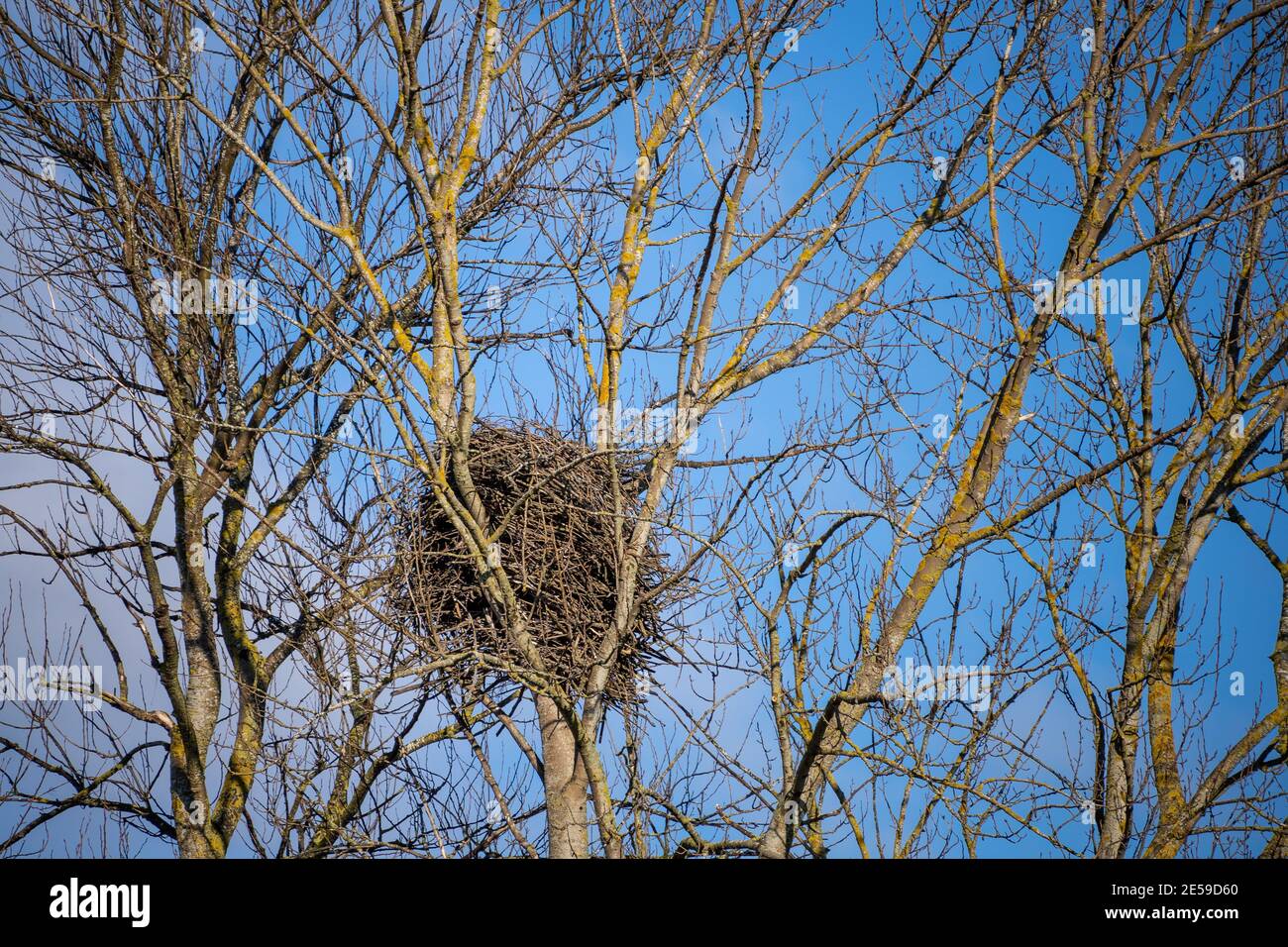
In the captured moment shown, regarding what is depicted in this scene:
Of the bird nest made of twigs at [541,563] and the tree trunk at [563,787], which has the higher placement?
the bird nest made of twigs at [541,563]

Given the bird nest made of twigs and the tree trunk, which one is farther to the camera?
the bird nest made of twigs

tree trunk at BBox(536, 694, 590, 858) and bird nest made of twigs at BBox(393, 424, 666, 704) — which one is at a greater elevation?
bird nest made of twigs at BBox(393, 424, 666, 704)

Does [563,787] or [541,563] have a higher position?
[541,563]

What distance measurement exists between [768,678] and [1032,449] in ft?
9.13

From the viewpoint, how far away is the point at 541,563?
22.6 ft

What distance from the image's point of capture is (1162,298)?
8.27m

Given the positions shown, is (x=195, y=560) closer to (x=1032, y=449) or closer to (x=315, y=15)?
(x=315, y=15)

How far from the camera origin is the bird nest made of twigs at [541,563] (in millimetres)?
6648

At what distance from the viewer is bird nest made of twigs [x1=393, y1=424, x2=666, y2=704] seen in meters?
6.65

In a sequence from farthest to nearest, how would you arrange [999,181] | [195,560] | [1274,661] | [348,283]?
[348,283], [195,560], [1274,661], [999,181]

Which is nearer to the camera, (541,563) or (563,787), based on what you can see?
(563,787)
